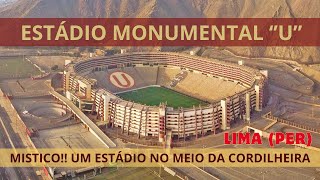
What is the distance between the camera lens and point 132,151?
59.0 m

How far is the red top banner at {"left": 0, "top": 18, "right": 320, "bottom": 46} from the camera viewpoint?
122m

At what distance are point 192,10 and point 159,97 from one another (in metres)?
82.3

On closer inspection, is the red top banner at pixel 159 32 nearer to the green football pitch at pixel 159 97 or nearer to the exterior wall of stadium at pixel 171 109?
the green football pitch at pixel 159 97

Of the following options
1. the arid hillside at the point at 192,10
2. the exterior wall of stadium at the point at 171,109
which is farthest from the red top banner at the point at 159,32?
the exterior wall of stadium at the point at 171,109

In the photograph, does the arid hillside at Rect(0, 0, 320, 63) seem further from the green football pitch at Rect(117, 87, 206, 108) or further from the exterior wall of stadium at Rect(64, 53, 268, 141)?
the green football pitch at Rect(117, 87, 206, 108)

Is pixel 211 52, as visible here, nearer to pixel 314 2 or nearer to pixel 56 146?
pixel 314 2

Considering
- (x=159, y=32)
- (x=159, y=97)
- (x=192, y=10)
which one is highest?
(x=192, y=10)

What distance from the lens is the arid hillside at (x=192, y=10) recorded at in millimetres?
117562

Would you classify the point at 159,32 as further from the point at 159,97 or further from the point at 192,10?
the point at 159,97

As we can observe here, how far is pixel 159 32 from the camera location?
137 meters

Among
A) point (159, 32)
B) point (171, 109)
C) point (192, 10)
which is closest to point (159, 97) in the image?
point (171, 109)

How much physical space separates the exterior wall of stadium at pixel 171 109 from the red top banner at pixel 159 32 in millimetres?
40227

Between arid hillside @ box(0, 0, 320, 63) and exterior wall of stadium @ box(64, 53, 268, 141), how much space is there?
112 ft

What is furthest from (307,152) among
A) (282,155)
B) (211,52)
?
(211,52)
